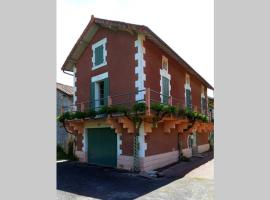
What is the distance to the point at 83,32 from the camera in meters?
14.5

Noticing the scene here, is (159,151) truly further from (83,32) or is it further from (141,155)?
(83,32)

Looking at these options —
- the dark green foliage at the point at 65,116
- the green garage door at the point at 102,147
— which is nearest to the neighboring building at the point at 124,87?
the green garage door at the point at 102,147

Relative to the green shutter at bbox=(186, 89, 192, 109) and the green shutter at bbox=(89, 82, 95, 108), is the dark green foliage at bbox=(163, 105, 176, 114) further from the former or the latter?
the green shutter at bbox=(186, 89, 192, 109)

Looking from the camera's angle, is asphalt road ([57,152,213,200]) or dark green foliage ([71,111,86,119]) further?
dark green foliage ([71,111,86,119])

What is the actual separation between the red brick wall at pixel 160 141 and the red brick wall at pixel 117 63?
245 cm

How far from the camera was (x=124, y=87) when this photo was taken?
1252 centimetres

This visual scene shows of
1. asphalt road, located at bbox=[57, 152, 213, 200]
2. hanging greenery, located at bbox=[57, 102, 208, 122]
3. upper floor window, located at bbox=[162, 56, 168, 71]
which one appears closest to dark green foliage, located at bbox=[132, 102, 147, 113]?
hanging greenery, located at bbox=[57, 102, 208, 122]

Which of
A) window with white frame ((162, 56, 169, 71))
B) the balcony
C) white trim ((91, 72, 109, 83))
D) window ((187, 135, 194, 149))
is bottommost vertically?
window ((187, 135, 194, 149))

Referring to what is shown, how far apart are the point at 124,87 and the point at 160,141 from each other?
3.36 meters

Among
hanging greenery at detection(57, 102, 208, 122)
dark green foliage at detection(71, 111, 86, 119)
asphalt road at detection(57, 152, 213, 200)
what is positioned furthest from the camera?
dark green foliage at detection(71, 111, 86, 119)

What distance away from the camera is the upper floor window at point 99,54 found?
1396 cm

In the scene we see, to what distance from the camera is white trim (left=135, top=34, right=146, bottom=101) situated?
11.6m

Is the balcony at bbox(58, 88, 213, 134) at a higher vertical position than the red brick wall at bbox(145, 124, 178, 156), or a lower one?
higher

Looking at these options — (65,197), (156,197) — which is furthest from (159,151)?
(65,197)
